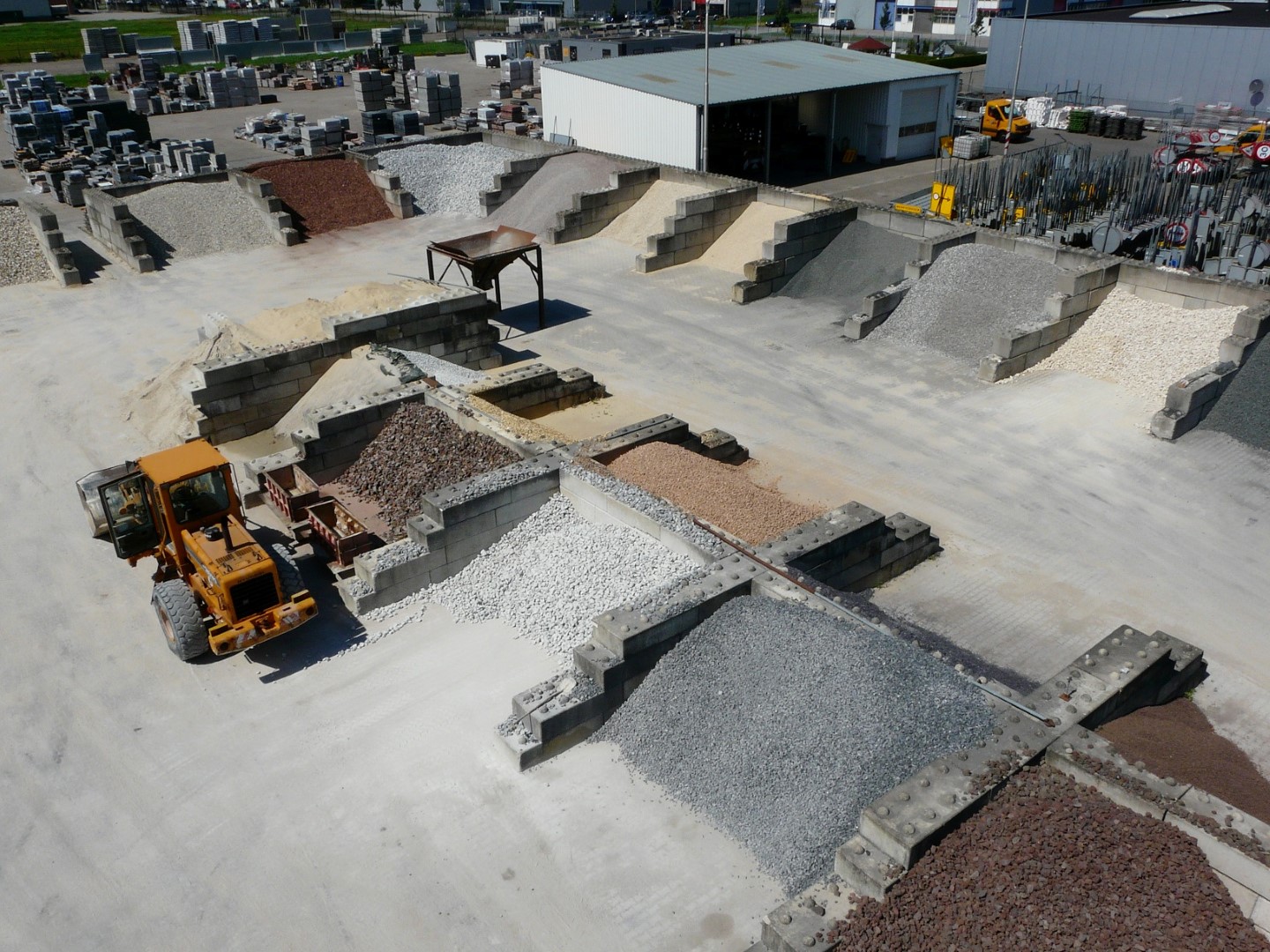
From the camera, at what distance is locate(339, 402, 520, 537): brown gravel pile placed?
17.0 meters

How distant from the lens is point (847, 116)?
4428 centimetres

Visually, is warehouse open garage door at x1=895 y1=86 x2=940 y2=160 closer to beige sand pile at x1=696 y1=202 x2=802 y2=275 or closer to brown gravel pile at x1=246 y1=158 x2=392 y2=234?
beige sand pile at x1=696 y1=202 x2=802 y2=275

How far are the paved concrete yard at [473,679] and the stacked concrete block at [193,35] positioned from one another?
6533 cm

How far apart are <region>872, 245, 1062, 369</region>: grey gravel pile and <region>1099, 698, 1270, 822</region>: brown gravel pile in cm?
1245

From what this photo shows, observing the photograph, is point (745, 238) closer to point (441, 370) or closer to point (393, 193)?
point (441, 370)

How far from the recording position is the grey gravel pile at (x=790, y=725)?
35.2ft

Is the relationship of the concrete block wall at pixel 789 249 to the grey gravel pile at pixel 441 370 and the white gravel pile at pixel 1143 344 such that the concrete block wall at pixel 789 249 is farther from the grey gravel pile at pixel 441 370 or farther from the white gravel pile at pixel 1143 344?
the grey gravel pile at pixel 441 370

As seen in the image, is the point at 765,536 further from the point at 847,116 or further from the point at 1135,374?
the point at 847,116

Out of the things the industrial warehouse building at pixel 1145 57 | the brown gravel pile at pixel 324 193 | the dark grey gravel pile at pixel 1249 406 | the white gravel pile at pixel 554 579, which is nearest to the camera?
the white gravel pile at pixel 554 579

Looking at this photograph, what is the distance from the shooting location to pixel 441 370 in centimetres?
2175

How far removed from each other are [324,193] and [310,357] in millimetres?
16371

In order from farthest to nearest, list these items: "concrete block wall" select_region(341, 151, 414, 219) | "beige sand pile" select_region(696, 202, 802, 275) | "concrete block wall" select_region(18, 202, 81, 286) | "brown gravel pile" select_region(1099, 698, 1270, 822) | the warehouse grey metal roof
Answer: the warehouse grey metal roof < "concrete block wall" select_region(341, 151, 414, 219) < "concrete block wall" select_region(18, 202, 81, 286) < "beige sand pile" select_region(696, 202, 802, 275) < "brown gravel pile" select_region(1099, 698, 1270, 822)

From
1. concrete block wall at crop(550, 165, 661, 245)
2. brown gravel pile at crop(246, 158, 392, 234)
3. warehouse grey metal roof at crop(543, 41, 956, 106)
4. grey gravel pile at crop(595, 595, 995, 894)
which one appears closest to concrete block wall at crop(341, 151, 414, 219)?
brown gravel pile at crop(246, 158, 392, 234)

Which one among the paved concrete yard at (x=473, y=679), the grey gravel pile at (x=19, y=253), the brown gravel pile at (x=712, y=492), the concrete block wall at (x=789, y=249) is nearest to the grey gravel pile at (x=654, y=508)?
the brown gravel pile at (x=712, y=492)
